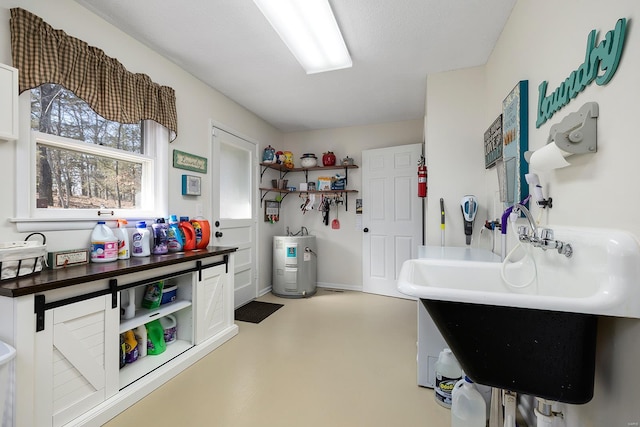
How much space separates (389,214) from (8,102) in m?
3.51

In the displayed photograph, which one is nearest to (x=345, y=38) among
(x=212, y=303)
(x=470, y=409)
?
(x=212, y=303)

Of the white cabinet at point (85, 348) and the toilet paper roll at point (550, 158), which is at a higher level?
the toilet paper roll at point (550, 158)

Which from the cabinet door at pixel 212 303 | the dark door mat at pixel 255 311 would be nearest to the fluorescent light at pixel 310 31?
the cabinet door at pixel 212 303

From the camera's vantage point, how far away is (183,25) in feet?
6.28

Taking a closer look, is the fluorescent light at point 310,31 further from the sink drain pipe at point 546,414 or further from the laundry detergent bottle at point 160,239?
the sink drain pipe at point 546,414

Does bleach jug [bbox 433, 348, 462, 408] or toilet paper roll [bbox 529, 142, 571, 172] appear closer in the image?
toilet paper roll [bbox 529, 142, 571, 172]

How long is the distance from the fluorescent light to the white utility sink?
5.50ft

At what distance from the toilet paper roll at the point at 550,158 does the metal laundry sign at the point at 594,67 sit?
220 mm

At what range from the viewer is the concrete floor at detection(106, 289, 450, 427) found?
1.49 meters

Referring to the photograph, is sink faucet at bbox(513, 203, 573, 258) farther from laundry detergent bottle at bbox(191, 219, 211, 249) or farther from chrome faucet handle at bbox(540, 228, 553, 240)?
laundry detergent bottle at bbox(191, 219, 211, 249)

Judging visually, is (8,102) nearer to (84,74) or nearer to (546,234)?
(84,74)

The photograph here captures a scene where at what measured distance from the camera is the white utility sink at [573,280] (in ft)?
2.25

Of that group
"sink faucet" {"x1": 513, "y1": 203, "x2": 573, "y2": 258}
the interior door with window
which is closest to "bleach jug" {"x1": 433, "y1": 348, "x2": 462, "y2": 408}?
"sink faucet" {"x1": 513, "y1": 203, "x2": 573, "y2": 258}

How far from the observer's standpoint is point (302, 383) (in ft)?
5.91
